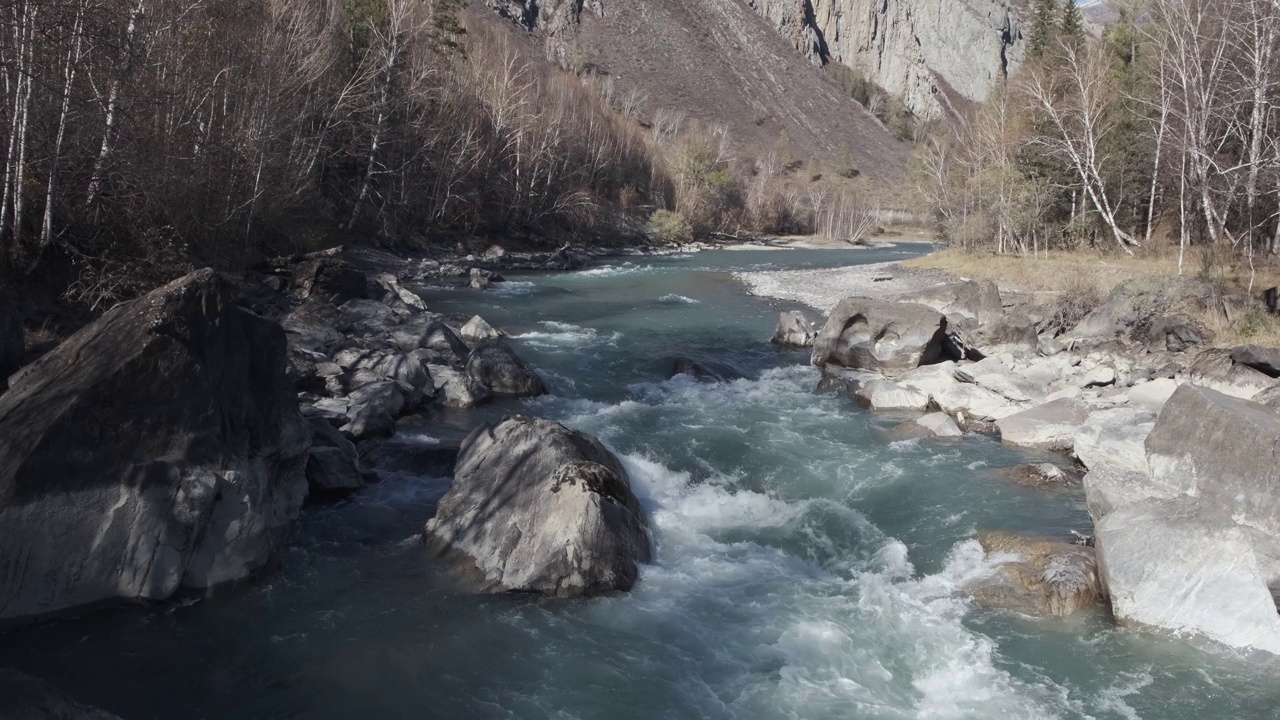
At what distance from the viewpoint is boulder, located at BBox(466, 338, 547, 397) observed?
15508 mm

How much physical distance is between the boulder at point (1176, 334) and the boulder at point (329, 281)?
19.3 m

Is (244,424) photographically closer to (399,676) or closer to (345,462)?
(345,462)

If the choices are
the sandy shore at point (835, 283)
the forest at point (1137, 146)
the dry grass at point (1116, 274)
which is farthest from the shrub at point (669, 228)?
the dry grass at point (1116, 274)

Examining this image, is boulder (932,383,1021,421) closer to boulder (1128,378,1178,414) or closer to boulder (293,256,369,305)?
boulder (1128,378,1178,414)

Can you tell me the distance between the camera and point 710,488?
11.0 meters

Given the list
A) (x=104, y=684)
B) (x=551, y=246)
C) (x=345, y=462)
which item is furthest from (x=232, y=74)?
(x=551, y=246)

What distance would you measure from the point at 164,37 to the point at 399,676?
1683 centimetres

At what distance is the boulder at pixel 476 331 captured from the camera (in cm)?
2022

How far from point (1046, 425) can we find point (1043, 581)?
5577mm

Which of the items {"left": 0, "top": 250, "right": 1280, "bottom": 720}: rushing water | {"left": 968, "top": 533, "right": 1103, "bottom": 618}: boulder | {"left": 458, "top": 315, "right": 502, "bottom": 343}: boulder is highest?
{"left": 458, "top": 315, "right": 502, "bottom": 343}: boulder

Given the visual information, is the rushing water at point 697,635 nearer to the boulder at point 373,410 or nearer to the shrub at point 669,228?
the boulder at point 373,410

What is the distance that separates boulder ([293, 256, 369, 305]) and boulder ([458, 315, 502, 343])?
372 cm

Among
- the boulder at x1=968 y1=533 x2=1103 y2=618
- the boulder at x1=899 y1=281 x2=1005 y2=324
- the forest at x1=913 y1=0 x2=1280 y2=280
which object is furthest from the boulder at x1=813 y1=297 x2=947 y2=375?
the boulder at x1=968 y1=533 x2=1103 y2=618

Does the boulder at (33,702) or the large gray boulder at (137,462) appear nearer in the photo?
the boulder at (33,702)
